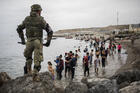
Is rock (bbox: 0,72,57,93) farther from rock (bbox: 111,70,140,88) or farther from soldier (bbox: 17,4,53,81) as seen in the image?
rock (bbox: 111,70,140,88)

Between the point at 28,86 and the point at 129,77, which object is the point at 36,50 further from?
the point at 129,77

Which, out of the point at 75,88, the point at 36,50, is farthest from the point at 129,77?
the point at 36,50

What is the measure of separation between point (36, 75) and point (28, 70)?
0.67m

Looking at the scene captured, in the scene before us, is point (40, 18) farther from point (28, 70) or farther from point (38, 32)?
point (28, 70)

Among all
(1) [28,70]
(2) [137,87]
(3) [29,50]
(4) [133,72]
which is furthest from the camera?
(4) [133,72]

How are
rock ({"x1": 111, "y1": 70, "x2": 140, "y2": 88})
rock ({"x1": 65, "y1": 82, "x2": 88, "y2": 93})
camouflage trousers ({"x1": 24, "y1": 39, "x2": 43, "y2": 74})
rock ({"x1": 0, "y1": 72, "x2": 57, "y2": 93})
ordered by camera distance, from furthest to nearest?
rock ({"x1": 111, "y1": 70, "x2": 140, "y2": 88}) → rock ({"x1": 65, "y1": 82, "x2": 88, "y2": 93}) → camouflage trousers ({"x1": 24, "y1": 39, "x2": 43, "y2": 74}) → rock ({"x1": 0, "y1": 72, "x2": 57, "y2": 93})

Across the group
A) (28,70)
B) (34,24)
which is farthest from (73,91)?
(34,24)

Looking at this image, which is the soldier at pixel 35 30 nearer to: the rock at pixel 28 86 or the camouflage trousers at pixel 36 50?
the camouflage trousers at pixel 36 50

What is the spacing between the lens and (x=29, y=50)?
5242 mm

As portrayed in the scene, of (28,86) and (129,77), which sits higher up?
(28,86)

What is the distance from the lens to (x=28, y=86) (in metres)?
4.92

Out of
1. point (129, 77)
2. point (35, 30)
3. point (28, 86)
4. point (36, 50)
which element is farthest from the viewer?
point (129, 77)

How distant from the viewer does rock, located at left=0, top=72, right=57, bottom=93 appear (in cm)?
486

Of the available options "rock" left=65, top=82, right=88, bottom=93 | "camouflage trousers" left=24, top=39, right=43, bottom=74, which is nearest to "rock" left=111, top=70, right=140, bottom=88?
"rock" left=65, top=82, right=88, bottom=93
